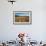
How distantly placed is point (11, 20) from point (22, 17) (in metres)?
0.44

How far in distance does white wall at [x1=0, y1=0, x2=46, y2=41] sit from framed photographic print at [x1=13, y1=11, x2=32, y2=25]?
0.38ft

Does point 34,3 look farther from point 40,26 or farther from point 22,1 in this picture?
point 40,26

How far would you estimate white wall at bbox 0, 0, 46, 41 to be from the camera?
16.8 feet

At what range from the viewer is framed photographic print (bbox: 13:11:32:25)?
515cm

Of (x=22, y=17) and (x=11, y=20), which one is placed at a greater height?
(x=22, y=17)

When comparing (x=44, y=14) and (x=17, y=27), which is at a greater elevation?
(x=44, y=14)

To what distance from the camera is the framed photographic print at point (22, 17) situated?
515cm

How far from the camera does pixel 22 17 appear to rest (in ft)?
17.0

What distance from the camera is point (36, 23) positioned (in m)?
5.13

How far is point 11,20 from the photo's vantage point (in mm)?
5180

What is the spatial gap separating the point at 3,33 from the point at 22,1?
1443mm

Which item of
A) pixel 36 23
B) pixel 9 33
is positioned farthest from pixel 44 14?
pixel 9 33

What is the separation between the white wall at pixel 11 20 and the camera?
5133 mm

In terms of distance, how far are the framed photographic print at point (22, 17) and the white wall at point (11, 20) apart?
0.12 m
